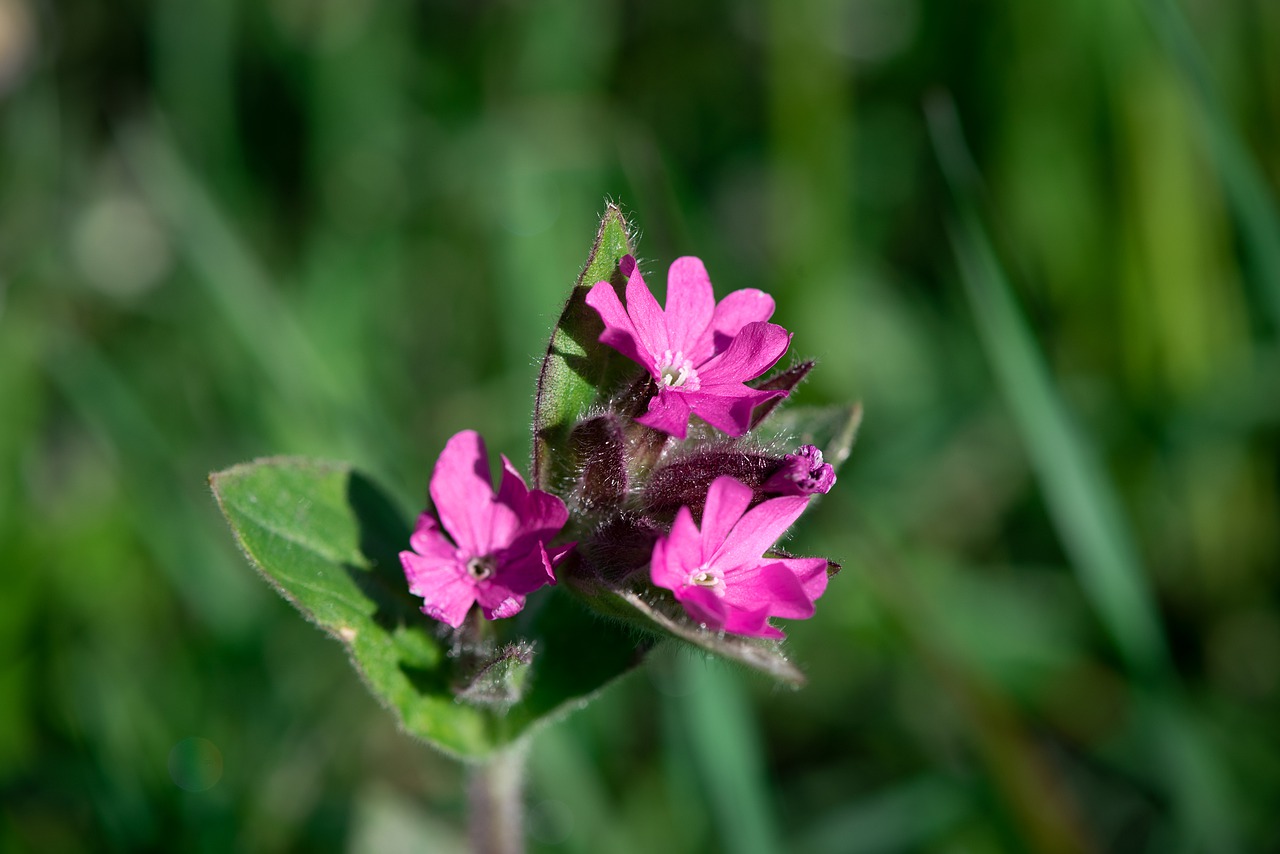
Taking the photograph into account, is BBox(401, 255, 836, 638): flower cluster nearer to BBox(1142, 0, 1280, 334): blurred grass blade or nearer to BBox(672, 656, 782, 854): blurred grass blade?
BBox(672, 656, 782, 854): blurred grass blade

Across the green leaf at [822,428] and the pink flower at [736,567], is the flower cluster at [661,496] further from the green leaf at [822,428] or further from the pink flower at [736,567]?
the green leaf at [822,428]

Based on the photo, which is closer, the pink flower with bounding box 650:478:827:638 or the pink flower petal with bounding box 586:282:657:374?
the pink flower with bounding box 650:478:827:638

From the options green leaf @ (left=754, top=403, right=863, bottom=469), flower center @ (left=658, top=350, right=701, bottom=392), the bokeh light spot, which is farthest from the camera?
the bokeh light spot

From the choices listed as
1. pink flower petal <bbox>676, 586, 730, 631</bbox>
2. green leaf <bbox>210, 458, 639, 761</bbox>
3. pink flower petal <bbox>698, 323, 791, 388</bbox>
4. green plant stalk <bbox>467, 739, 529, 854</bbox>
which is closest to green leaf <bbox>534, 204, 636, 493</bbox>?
pink flower petal <bbox>698, 323, 791, 388</bbox>

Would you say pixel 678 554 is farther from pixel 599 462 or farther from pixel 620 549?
pixel 599 462

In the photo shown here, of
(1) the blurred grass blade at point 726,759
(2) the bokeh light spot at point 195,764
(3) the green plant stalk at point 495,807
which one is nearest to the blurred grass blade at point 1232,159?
(1) the blurred grass blade at point 726,759

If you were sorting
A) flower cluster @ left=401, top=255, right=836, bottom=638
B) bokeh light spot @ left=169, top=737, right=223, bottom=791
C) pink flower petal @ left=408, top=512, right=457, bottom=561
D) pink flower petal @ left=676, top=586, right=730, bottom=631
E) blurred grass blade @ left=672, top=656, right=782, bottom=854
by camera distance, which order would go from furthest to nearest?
bokeh light spot @ left=169, top=737, right=223, bottom=791 → blurred grass blade @ left=672, top=656, right=782, bottom=854 → pink flower petal @ left=408, top=512, right=457, bottom=561 → flower cluster @ left=401, top=255, right=836, bottom=638 → pink flower petal @ left=676, top=586, right=730, bottom=631

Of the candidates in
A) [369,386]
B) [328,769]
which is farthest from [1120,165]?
[328,769]
